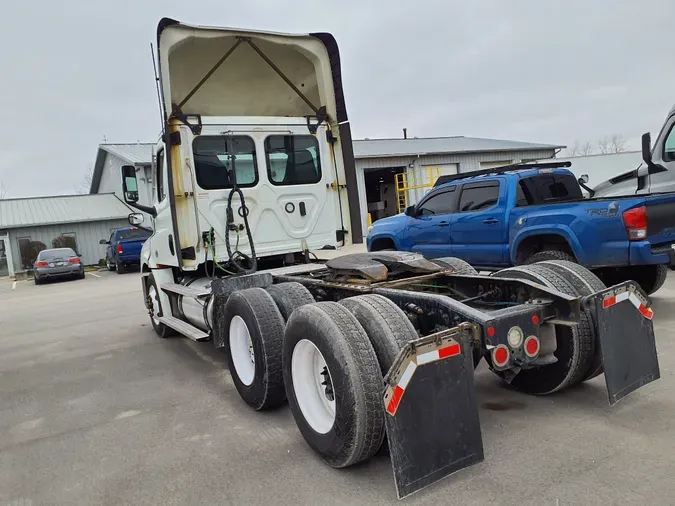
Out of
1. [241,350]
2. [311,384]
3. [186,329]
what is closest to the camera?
[311,384]

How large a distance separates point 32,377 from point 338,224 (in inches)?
160

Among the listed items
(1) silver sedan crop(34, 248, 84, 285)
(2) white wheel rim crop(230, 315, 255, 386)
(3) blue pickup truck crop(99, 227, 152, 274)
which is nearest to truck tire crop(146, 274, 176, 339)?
(2) white wheel rim crop(230, 315, 255, 386)

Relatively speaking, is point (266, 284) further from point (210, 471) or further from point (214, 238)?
point (210, 471)

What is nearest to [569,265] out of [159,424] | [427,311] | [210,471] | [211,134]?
[427,311]

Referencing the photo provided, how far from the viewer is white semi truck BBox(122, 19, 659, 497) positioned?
2.80 meters

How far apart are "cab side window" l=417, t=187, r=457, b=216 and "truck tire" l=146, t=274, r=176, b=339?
14.9 ft

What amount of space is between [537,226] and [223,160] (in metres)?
4.10

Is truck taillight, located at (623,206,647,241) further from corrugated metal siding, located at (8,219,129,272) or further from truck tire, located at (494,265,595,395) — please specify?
corrugated metal siding, located at (8,219,129,272)

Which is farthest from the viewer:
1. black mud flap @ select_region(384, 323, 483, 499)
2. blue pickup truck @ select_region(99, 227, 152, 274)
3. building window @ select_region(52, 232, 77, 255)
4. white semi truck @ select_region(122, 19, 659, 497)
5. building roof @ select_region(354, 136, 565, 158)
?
building roof @ select_region(354, 136, 565, 158)

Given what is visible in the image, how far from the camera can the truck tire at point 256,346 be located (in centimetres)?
396

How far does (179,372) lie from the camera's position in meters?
5.68

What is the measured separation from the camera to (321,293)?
15.6ft

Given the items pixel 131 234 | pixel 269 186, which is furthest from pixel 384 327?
pixel 131 234

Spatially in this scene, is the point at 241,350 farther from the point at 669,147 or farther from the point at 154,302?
the point at 669,147
